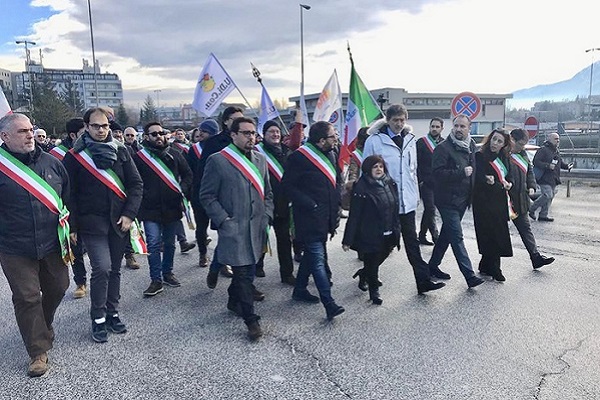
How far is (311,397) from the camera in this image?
342cm

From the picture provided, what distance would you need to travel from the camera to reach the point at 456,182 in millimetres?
5711

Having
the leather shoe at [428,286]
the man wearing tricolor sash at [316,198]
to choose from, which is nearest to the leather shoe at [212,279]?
the man wearing tricolor sash at [316,198]

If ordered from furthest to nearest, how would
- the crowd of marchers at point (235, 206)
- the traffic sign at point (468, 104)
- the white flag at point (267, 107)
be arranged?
the traffic sign at point (468, 104)
the white flag at point (267, 107)
the crowd of marchers at point (235, 206)

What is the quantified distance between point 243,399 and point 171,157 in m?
3.33

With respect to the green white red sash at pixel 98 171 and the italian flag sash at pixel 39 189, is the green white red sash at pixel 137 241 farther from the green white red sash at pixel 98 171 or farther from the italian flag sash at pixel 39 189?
the italian flag sash at pixel 39 189

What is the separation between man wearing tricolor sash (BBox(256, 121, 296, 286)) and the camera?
606 centimetres

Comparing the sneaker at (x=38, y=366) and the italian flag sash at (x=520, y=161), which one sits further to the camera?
the italian flag sash at (x=520, y=161)

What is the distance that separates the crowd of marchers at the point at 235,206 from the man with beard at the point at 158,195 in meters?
0.01

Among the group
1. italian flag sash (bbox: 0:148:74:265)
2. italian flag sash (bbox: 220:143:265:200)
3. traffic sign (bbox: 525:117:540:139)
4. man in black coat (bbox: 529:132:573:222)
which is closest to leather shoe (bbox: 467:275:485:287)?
italian flag sash (bbox: 220:143:265:200)

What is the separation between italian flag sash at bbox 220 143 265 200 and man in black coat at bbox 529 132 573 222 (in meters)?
7.38

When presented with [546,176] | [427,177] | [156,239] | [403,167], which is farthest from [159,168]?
[546,176]

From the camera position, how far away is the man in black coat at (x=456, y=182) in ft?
18.6

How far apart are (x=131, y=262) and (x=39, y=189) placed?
127 inches

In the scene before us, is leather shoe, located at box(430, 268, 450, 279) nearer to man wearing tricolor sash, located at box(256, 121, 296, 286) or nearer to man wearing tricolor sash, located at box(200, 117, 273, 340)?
man wearing tricolor sash, located at box(256, 121, 296, 286)
